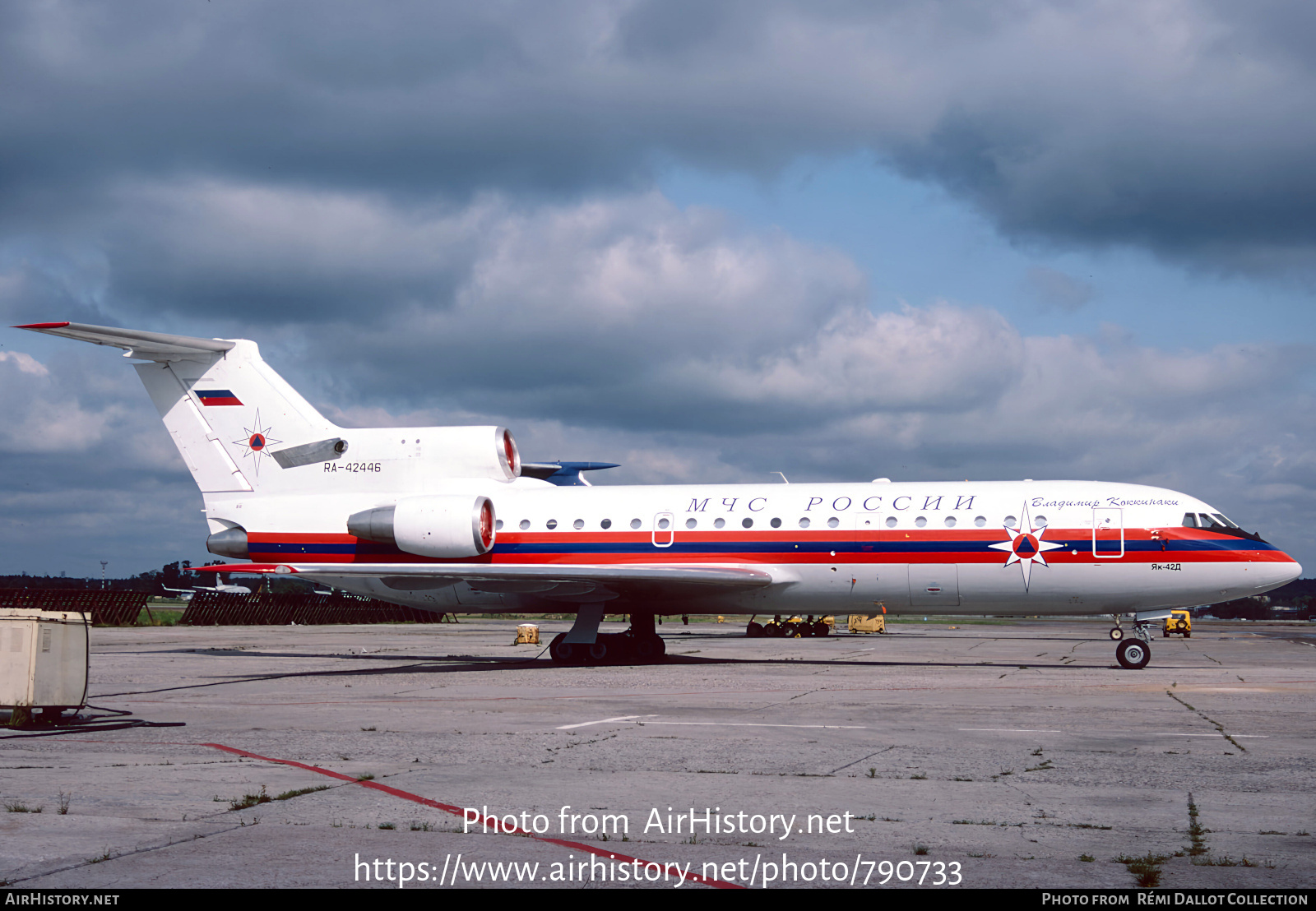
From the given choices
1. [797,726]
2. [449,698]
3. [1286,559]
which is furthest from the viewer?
[1286,559]

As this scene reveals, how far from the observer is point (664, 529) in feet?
80.9

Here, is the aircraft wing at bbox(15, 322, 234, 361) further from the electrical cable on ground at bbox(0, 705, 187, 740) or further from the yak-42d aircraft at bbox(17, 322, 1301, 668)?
the electrical cable on ground at bbox(0, 705, 187, 740)

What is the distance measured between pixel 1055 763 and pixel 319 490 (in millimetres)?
20244

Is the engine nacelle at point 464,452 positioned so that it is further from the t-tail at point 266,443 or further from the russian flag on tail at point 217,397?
the russian flag on tail at point 217,397

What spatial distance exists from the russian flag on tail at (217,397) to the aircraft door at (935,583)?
1681 cm

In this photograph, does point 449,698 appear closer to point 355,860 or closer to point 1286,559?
point 355,860

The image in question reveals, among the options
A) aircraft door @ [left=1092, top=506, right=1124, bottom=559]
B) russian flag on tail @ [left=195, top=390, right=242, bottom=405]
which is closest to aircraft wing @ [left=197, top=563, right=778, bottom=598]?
russian flag on tail @ [left=195, top=390, right=242, bottom=405]

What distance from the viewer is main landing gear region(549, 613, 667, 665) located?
24922mm

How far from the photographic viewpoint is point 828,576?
23609mm

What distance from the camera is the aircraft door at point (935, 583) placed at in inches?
904

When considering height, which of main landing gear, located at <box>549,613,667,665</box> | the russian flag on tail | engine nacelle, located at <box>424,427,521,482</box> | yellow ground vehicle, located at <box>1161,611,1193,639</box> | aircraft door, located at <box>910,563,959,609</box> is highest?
the russian flag on tail

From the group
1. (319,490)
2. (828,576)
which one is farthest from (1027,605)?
(319,490)

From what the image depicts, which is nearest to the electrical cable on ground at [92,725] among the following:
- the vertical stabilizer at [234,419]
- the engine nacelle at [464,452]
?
the engine nacelle at [464,452]

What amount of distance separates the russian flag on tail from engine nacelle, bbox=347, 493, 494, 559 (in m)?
4.70
